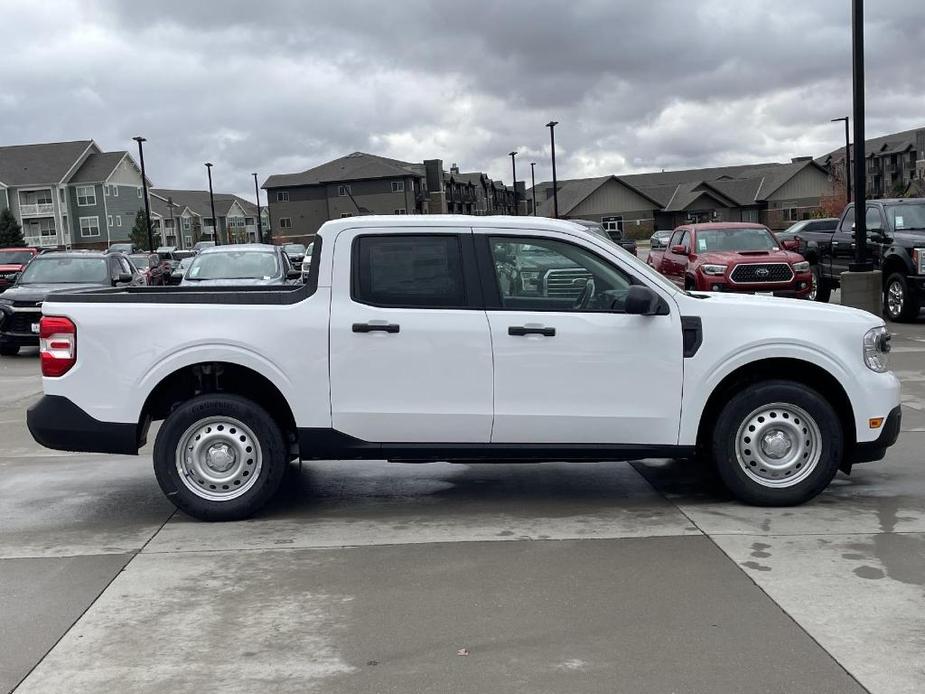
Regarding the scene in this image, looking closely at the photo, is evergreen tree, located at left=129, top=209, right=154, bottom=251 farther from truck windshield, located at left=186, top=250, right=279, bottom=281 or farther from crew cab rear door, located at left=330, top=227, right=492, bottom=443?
crew cab rear door, located at left=330, top=227, right=492, bottom=443

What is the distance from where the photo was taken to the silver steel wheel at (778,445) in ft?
19.8

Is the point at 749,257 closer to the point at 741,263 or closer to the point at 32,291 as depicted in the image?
the point at 741,263

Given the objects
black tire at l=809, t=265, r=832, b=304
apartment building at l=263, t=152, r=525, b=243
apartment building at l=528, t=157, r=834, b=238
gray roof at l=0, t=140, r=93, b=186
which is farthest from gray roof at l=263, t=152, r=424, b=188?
black tire at l=809, t=265, r=832, b=304

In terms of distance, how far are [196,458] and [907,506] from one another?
178 inches

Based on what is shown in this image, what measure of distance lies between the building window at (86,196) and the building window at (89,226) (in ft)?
4.21

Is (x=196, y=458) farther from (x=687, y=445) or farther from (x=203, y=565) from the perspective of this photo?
(x=687, y=445)

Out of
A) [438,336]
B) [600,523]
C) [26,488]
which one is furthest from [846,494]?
[26,488]

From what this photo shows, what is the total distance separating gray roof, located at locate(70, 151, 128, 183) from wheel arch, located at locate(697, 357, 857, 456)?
82779 millimetres

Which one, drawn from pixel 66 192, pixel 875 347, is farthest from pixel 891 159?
pixel 875 347

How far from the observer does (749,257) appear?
669 inches

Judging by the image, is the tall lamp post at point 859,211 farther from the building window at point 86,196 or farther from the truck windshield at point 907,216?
the building window at point 86,196

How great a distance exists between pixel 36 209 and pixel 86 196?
4.16 meters

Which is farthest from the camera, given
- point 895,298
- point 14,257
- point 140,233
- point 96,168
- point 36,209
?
point 96,168

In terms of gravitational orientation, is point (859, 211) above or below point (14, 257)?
below
